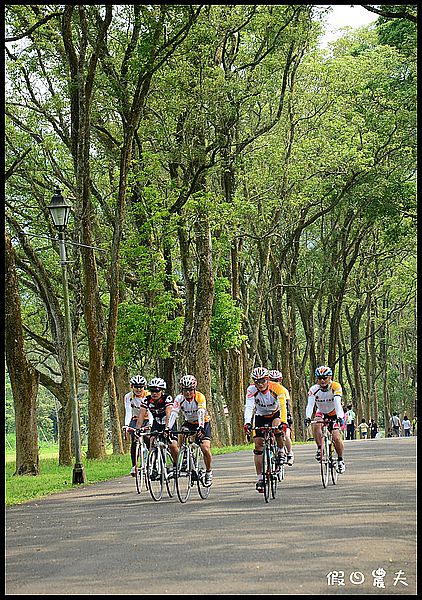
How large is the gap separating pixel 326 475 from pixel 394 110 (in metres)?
→ 22.8

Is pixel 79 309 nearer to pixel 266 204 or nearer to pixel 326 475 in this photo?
pixel 266 204

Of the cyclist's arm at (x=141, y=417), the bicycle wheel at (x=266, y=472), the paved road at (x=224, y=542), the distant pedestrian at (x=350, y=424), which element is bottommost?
the distant pedestrian at (x=350, y=424)

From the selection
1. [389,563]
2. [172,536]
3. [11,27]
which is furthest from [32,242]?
[389,563]

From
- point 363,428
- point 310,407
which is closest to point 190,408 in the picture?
point 310,407

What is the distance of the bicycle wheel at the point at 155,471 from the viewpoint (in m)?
17.1

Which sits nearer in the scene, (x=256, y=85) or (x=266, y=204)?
(x=256, y=85)

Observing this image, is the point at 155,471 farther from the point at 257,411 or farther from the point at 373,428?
the point at 373,428

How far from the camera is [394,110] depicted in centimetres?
3797

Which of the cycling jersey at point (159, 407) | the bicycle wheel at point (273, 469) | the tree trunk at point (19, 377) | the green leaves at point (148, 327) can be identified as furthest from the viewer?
the green leaves at point (148, 327)

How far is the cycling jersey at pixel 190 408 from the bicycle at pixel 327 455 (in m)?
2.16

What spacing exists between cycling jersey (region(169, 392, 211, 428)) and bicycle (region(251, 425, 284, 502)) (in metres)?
1.21

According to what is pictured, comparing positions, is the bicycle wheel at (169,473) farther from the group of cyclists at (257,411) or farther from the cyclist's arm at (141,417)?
the cyclist's arm at (141,417)

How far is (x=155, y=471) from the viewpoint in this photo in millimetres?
17125

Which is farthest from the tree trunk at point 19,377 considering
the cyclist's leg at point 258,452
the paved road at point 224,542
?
the cyclist's leg at point 258,452
